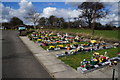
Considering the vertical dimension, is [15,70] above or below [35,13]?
below

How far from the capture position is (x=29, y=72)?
4.32 metres

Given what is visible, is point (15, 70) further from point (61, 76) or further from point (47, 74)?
point (61, 76)

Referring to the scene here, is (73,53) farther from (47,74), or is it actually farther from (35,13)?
(35,13)

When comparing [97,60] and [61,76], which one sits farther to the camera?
[97,60]

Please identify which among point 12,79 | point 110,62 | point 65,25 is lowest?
point 12,79

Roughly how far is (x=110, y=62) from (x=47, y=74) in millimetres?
3479

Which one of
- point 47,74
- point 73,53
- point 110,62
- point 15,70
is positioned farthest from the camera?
point 73,53

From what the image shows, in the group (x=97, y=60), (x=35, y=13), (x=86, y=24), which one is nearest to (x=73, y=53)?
(x=97, y=60)

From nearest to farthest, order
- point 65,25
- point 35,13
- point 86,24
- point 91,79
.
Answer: point 91,79 → point 35,13 → point 86,24 → point 65,25

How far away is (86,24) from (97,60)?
38.3 metres

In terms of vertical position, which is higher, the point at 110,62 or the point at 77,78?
the point at 110,62

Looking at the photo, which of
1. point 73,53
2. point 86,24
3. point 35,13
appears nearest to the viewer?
point 73,53

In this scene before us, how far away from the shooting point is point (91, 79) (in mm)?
3791

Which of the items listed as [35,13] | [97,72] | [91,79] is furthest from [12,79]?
[35,13]
